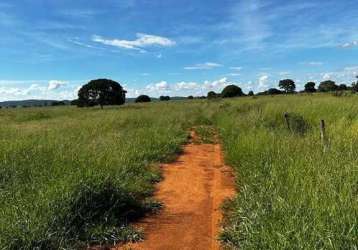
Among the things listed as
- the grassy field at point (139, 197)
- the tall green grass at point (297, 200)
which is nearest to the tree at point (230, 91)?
the grassy field at point (139, 197)

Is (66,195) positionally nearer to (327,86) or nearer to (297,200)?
(297,200)

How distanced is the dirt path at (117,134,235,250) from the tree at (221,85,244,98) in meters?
62.4

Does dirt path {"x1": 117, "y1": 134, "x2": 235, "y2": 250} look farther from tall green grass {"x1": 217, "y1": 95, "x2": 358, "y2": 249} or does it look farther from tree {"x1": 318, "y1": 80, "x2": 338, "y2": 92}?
tree {"x1": 318, "y1": 80, "x2": 338, "y2": 92}

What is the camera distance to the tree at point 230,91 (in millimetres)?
73250

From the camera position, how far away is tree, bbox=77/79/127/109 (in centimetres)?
4784

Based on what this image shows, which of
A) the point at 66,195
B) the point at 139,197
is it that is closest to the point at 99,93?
the point at 139,197

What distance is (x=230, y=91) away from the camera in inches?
2896

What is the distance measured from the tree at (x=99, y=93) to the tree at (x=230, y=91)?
27.6m

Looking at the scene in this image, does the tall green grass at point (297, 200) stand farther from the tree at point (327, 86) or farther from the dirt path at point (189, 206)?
the tree at point (327, 86)

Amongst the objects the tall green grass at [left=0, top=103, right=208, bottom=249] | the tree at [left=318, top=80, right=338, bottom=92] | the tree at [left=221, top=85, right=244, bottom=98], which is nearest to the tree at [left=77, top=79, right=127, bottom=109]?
the tree at [left=221, top=85, right=244, bottom=98]

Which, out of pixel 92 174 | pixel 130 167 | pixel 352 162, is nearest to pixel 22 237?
pixel 92 174

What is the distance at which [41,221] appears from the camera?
4.90 metres

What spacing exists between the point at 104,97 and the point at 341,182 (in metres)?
44.7

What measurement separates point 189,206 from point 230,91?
67.5 metres
